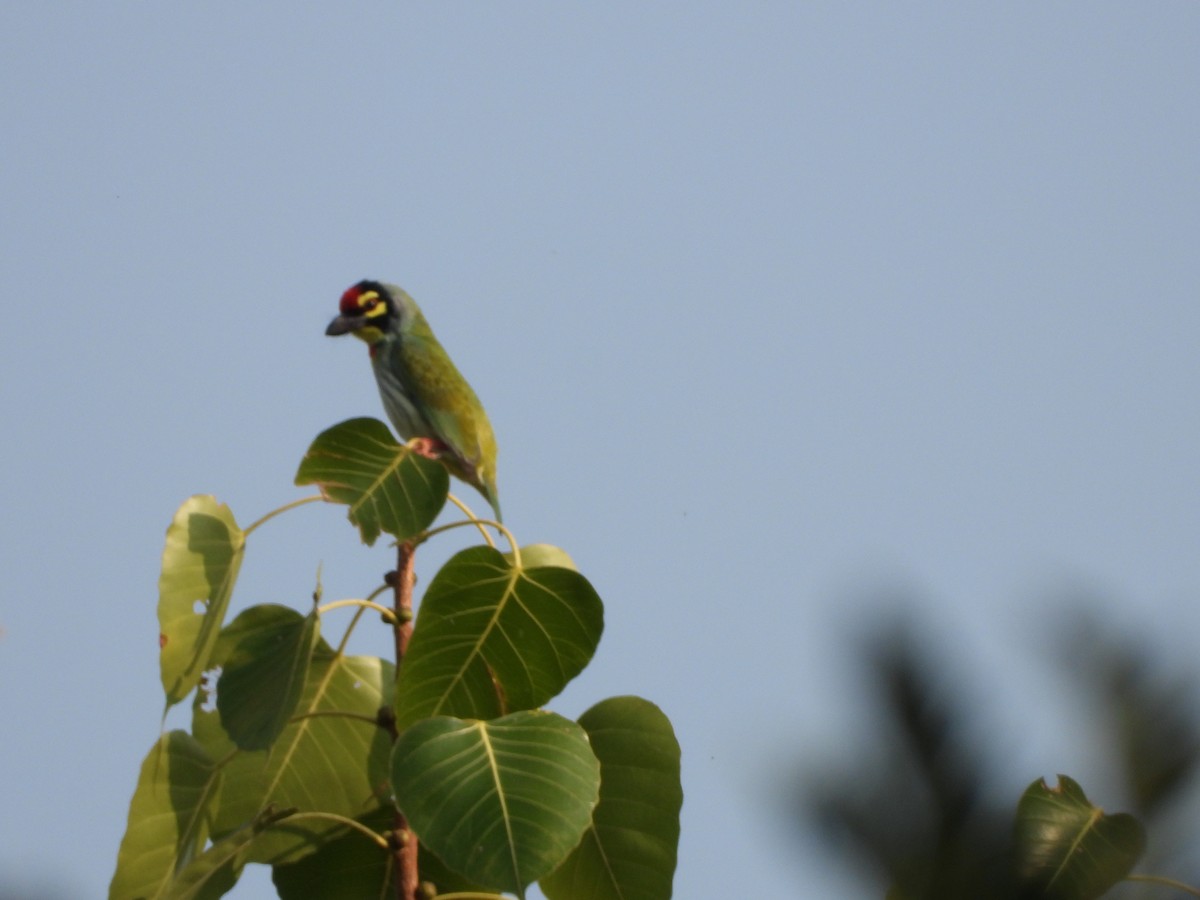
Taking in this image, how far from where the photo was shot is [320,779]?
3035 mm

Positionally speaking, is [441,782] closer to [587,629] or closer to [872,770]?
[587,629]

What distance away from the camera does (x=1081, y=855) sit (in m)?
0.85

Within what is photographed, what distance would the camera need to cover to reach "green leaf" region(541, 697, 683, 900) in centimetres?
→ 283

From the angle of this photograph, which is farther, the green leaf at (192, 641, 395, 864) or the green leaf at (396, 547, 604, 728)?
the green leaf at (192, 641, 395, 864)

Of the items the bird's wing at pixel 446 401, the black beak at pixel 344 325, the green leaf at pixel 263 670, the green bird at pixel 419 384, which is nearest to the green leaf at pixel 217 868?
the green leaf at pixel 263 670

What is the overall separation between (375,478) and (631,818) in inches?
35.1

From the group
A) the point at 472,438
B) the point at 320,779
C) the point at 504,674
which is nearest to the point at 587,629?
the point at 504,674

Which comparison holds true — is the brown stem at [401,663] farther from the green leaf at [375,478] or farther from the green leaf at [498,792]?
the green leaf at [498,792]

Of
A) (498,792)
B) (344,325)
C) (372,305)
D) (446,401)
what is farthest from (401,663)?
(372,305)

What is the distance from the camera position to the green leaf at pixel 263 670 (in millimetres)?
2758

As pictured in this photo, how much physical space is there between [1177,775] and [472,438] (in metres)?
3.73

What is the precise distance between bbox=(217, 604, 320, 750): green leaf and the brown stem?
195mm

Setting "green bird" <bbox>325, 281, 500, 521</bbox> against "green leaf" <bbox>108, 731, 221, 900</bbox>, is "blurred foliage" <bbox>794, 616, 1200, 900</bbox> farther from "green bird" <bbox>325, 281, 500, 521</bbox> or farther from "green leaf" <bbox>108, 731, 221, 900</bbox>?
"green bird" <bbox>325, 281, 500, 521</bbox>

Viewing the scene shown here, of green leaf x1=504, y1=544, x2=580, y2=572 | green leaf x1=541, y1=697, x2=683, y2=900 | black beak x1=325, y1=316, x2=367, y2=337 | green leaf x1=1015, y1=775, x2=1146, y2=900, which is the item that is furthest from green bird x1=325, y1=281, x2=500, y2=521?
green leaf x1=1015, y1=775, x2=1146, y2=900
